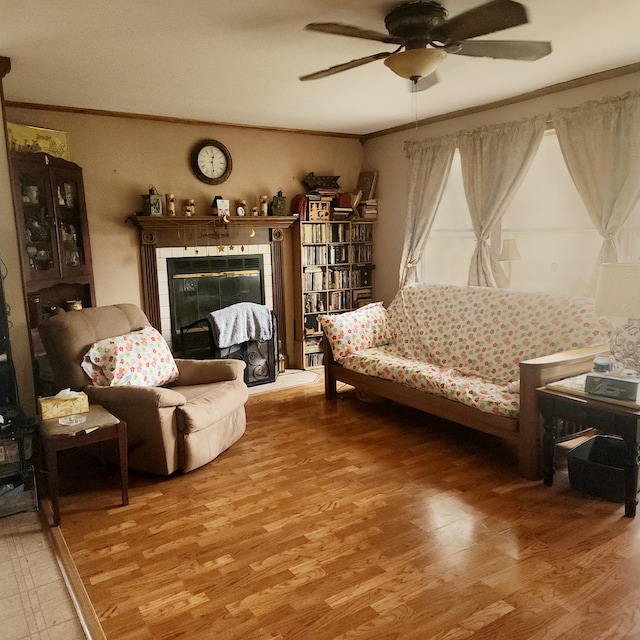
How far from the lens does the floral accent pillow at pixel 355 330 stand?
4457mm

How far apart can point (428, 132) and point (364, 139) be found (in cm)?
96

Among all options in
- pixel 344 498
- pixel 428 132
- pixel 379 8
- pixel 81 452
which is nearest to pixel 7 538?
pixel 81 452

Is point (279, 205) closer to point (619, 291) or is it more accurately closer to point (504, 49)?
point (504, 49)

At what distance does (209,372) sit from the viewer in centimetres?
371

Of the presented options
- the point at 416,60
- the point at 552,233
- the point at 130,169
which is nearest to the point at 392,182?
the point at 552,233

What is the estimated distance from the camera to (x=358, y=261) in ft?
19.3

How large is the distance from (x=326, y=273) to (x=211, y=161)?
158 centimetres

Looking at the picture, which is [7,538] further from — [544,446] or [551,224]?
[551,224]

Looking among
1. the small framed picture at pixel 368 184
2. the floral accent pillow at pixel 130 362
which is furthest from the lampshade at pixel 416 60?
the small framed picture at pixel 368 184

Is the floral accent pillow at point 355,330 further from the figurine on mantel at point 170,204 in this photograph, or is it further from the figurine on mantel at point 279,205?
the figurine on mantel at point 170,204

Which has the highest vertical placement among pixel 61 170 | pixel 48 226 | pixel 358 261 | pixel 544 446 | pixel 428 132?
pixel 428 132

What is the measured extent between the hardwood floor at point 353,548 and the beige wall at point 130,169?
68.3 inches

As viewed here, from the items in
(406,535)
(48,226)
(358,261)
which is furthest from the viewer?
(358,261)

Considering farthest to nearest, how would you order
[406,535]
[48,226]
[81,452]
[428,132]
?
[428,132] → [48,226] → [81,452] → [406,535]
